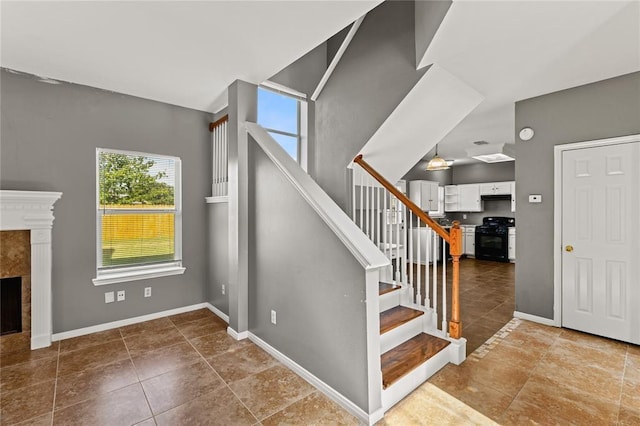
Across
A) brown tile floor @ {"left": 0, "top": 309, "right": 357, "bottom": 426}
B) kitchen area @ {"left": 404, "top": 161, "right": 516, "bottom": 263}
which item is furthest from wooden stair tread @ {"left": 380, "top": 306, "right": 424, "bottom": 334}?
kitchen area @ {"left": 404, "top": 161, "right": 516, "bottom": 263}

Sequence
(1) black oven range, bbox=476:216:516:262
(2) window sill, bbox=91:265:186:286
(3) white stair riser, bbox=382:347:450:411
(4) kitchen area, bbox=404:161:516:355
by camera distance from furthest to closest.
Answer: (1) black oven range, bbox=476:216:516:262
(4) kitchen area, bbox=404:161:516:355
(2) window sill, bbox=91:265:186:286
(3) white stair riser, bbox=382:347:450:411

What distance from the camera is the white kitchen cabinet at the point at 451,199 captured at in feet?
28.3

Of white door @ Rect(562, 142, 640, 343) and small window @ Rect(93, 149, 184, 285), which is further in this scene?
small window @ Rect(93, 149, 184, 285)

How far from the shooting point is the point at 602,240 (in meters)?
3.16

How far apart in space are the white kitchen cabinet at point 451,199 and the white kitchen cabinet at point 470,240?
0.72 meters

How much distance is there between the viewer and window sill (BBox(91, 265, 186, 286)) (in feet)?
11.0

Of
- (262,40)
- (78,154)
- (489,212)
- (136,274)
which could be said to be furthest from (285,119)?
(489,212)

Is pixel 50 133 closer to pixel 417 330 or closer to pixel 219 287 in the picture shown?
pixel 219 287

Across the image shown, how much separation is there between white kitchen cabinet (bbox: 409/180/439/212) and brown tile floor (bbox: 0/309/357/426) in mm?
5817

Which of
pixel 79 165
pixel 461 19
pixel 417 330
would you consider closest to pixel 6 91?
pixel 79 165

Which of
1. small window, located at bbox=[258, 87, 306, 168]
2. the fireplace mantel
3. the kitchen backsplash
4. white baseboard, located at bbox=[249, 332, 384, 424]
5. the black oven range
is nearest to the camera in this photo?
white baseboard, located at bbox=[249, 332, 384, 424]

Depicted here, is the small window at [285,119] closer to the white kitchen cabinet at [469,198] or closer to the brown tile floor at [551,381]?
the brown tile floor at [551,381]

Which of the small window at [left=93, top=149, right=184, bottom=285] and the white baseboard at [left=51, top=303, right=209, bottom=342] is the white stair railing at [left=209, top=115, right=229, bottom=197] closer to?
the small window at [left=93, top=149, right=184, bottom=285]

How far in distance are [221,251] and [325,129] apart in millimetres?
2145
